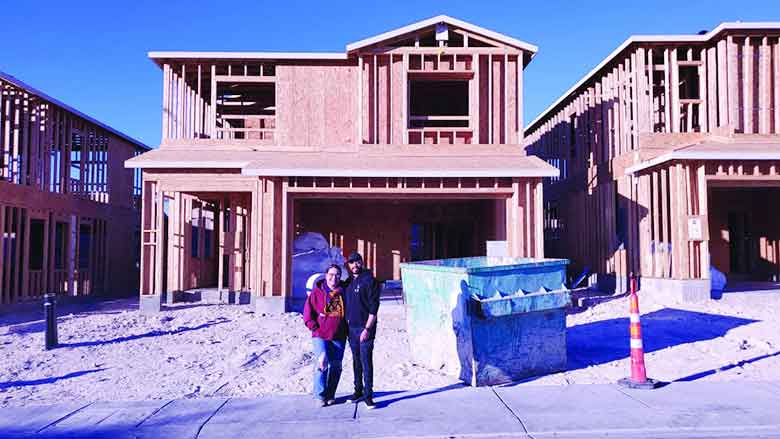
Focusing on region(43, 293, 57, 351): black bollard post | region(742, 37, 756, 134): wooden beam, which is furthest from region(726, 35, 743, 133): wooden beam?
region(43, 293, 57, 351): black bollard post

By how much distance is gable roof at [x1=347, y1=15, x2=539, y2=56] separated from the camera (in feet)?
49.3

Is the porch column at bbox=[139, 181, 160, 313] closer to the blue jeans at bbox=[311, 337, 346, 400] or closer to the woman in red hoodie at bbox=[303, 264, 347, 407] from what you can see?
the woman in red hoodie at bbox=[303, 264, 347, 407]

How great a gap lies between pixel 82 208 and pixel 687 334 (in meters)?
19.2

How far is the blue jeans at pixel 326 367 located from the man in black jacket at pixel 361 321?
21 centimetres

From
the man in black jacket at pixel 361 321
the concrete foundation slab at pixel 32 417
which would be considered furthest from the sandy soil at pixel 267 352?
the man in black jacket at pixel 361 321

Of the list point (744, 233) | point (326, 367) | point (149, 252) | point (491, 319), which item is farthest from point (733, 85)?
point (149, 252)

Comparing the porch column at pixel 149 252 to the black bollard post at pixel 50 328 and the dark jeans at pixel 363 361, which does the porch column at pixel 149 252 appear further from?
the dark jeans at pixel 363 361

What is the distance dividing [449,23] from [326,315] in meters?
11.3

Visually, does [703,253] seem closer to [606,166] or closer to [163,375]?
[606,166]

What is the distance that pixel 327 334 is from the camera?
6191 millimetres

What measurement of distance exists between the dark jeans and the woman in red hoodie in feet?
0.56

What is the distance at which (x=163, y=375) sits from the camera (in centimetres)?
777

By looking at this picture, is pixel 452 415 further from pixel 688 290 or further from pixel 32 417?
pixel 688 290

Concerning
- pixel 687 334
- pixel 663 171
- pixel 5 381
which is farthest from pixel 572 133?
pixel 5 381
